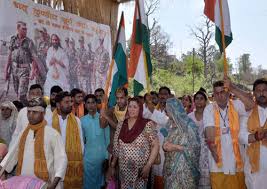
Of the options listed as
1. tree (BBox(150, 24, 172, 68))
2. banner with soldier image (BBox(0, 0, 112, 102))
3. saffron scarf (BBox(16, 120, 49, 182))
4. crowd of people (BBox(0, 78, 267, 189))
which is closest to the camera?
saffron scarf (BBox(16, 120, 49, 182))

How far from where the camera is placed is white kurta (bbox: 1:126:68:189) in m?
3.75

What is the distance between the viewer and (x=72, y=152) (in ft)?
16.4

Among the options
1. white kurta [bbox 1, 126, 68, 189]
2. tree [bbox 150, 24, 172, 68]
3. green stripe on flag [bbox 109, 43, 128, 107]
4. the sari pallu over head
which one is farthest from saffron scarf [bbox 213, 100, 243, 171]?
tree [bbox 150, 24, 172, 68]

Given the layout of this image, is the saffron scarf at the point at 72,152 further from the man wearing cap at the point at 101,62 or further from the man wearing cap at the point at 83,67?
the man wearing cap at the point at 101,62

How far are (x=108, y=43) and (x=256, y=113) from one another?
5923 millimetres

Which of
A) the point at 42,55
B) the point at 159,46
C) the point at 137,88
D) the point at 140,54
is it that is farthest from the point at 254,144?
the point at 159,46

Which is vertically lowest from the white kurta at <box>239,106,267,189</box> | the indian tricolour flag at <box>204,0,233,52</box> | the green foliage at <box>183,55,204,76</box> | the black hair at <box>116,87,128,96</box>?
the white kurta at <box>239,106,267,189</box>

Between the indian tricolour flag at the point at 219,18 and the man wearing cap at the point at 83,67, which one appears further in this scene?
the man wearing cap at the point at 83,67

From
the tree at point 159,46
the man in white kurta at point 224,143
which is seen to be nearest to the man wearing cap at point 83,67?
the man in white kurta at point 224,143

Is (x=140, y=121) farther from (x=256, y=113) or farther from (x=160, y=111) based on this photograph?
(x=160, y=111)

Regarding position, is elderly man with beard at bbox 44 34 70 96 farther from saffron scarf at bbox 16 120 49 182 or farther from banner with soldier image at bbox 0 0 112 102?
saffron scarf at bbox 16 120 49 182

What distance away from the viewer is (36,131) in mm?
3844

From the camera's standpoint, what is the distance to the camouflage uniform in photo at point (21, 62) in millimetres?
6730

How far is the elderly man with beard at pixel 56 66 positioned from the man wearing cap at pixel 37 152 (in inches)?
149
